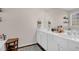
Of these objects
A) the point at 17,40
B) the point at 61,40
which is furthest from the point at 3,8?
the point at 61,40

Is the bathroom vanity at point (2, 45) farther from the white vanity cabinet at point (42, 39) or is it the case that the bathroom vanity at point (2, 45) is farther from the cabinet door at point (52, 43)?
the cabinet door at point (52, 43)

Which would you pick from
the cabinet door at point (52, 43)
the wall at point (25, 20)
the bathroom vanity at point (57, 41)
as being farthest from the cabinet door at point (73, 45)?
the wall at point (25, 20)

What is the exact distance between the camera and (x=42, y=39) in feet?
4.44

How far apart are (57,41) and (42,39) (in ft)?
0.59

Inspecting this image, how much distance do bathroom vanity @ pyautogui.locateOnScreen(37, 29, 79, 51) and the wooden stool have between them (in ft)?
0.88

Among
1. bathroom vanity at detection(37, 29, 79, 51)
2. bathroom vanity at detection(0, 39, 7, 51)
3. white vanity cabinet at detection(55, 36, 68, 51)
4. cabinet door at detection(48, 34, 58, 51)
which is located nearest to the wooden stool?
bathroom vanity at detection(0, 39, 7, 51)

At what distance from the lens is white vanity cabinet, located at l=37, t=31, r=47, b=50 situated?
1.34m

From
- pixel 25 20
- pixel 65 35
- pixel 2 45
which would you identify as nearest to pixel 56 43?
pixel 65 35

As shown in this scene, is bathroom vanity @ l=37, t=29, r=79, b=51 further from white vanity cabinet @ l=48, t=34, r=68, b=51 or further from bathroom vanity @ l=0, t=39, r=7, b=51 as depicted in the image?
bathroom vanity @ l=0, t=39, r=7, b=51

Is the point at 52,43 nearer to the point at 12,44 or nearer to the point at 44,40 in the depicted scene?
the point at 44,40

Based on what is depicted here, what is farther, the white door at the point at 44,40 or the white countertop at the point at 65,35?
the white door at the point at 44,40

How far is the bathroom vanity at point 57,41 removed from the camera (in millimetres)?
1220

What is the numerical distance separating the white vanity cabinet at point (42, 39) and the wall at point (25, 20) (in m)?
0.06
